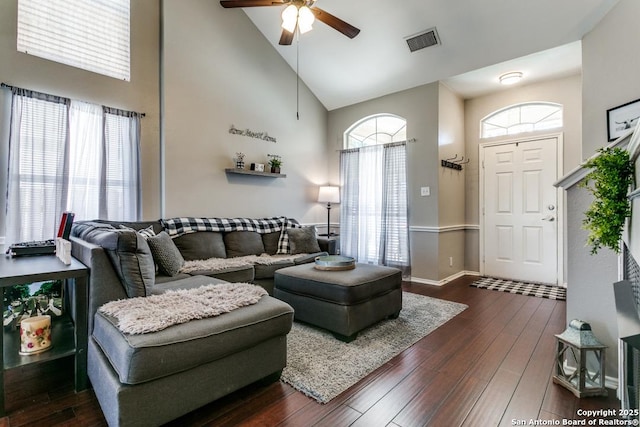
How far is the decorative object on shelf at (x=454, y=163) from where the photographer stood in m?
4.26

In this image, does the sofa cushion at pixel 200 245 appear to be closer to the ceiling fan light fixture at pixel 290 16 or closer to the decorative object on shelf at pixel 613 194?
the ceiling fan light fixture at pixel 290 16

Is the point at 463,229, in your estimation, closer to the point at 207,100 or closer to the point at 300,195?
the point at 300,195

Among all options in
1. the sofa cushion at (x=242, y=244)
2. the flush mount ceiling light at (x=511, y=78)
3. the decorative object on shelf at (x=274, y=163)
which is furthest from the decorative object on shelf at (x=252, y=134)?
the flush mount ceiling light at (x=511, y=78)

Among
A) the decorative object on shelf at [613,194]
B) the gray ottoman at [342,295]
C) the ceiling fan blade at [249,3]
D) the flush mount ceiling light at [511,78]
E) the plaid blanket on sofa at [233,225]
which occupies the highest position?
the ceiling fan blade at [249,3]

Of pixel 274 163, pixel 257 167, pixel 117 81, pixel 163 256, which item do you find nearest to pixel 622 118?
pixel 274 163

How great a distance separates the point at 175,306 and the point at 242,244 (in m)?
2.10

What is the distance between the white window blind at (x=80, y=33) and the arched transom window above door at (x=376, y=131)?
330 cm

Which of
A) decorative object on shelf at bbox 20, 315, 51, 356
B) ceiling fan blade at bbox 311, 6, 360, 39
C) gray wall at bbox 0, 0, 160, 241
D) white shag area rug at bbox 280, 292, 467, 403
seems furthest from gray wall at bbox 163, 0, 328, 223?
white shag area rug at bbox 280, 292, 467, 403

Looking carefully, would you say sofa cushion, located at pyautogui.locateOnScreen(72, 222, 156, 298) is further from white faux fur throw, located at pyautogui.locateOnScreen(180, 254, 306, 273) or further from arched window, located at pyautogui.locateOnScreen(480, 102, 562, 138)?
arched window, located at pyautogui.locateOnScreen(480, 102, 562, 138)

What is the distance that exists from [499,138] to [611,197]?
12.4ft

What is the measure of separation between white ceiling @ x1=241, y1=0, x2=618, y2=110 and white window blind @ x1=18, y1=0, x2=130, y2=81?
1422mm

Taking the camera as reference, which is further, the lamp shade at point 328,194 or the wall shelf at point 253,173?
the lamp shade at point 328,194

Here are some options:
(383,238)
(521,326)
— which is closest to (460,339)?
(521,326)

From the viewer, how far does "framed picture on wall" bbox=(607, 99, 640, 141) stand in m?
2.55
